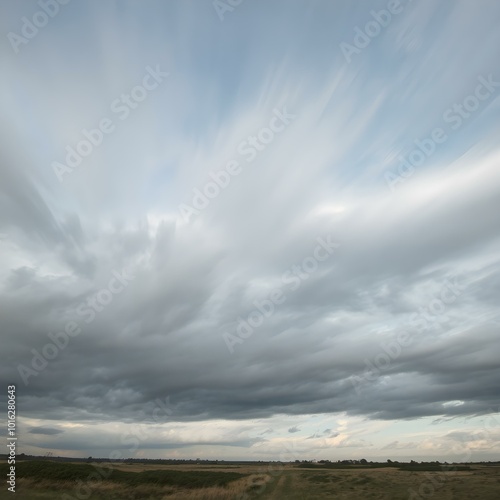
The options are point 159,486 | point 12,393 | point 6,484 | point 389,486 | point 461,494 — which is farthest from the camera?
point 159,486

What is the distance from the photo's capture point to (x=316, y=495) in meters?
60.0

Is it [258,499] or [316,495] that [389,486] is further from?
[258,499]

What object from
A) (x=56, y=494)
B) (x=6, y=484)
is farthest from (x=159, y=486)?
(x=6, y=484)

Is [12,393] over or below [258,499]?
over

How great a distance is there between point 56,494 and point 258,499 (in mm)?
29038

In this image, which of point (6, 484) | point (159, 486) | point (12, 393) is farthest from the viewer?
point (159, 486)

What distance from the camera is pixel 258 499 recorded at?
58.0m

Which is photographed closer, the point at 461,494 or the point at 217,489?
the point at 461,494

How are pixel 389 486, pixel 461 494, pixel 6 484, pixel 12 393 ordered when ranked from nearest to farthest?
→ pixel 12 393, pixel 461 494, pixel 6 484, pixel 389 486

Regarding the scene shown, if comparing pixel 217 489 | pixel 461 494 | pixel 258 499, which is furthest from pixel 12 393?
pixel 461 494

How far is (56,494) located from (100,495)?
19.8 ft

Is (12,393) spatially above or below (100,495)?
above

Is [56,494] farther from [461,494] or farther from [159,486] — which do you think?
[461,494]

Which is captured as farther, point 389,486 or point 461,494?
point 389,486
